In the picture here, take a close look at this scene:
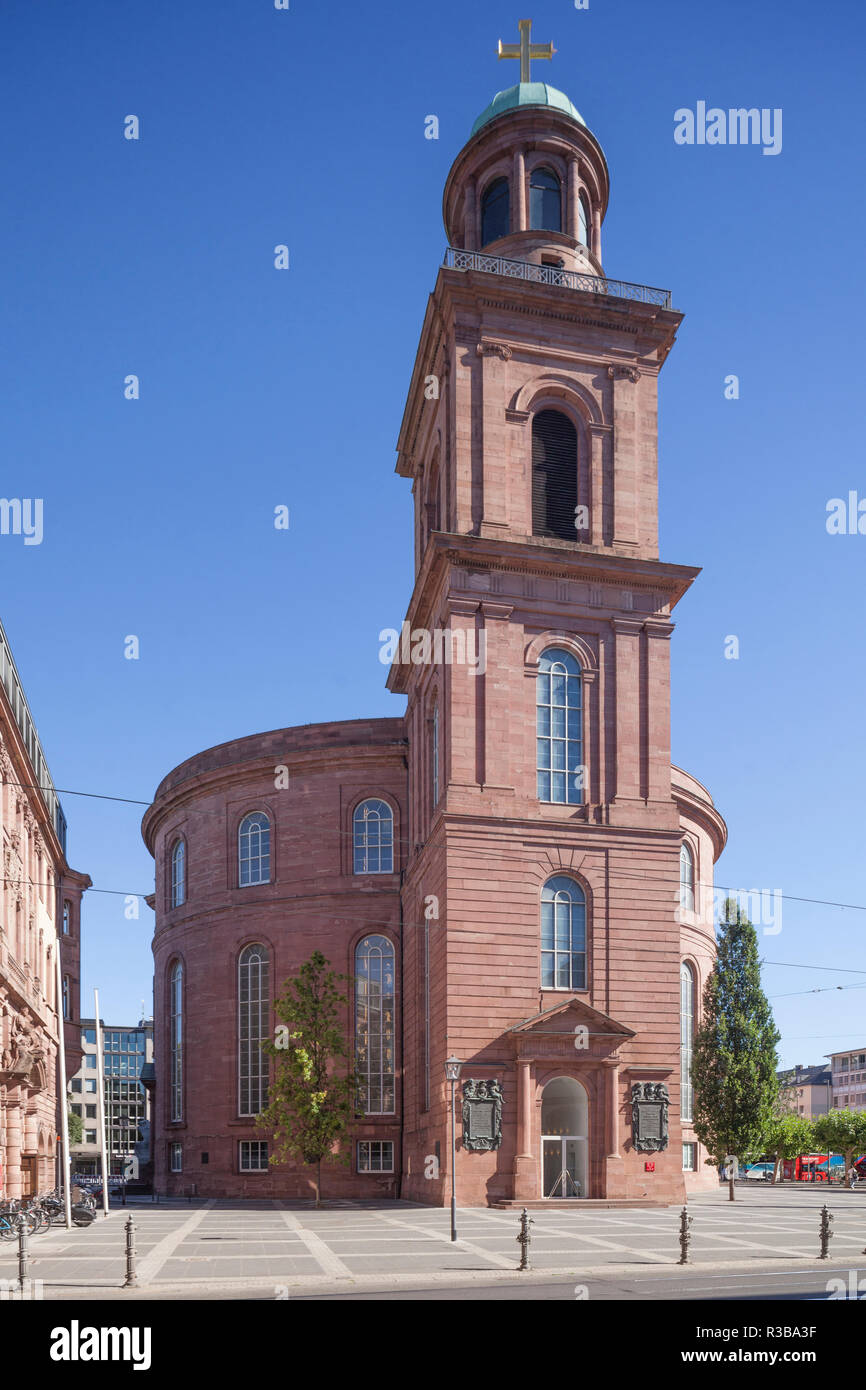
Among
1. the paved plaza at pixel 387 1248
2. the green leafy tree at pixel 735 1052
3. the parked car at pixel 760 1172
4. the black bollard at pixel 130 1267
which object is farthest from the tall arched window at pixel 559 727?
the parked car at pixel 760 1172

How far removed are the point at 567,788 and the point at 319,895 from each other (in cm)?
1388

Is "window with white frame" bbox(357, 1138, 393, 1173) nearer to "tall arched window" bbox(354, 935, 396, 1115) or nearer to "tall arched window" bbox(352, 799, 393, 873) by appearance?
"tall arched window" bbox(354, 935, 396, 1115)

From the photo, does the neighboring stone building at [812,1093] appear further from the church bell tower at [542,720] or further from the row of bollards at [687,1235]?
the row of bollards at [687,1235]

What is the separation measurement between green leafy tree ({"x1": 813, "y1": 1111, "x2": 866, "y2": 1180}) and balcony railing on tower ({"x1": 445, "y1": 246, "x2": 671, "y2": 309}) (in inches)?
2845

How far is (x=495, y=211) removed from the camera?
5256cm

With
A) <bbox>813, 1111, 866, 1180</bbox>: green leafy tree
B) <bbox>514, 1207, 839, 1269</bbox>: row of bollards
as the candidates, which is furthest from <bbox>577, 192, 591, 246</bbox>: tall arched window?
<bbox>813, 1111, 866, 1180</bbox>: green leafy tree

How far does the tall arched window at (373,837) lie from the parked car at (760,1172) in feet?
194

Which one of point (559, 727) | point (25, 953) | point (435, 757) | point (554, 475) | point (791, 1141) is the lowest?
point (791, 1141)

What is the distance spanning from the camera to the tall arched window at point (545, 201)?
51.5 m

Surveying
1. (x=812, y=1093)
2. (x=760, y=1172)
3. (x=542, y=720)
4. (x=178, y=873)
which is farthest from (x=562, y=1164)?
(x=812, y=1093)

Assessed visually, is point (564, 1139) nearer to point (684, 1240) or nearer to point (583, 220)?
point (684, 1240)

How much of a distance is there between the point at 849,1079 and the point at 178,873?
141 meters

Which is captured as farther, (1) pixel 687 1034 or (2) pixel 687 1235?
(1) pixel 687 1034
